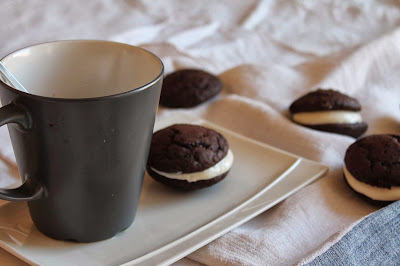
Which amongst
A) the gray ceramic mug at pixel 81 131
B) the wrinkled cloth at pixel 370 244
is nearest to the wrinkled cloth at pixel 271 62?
the wrinkled cloth at pixel 370 244

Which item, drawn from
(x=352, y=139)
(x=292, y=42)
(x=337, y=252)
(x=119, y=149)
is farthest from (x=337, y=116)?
(x=292, y=42)

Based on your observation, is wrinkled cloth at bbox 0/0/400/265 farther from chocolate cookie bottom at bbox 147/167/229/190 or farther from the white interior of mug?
the white interior of mug

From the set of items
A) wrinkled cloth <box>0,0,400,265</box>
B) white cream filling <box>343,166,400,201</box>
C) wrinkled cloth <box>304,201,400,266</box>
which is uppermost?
wrinkled cloth <box>304,201,400,266</box>

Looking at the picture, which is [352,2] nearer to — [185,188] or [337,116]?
[337,116]

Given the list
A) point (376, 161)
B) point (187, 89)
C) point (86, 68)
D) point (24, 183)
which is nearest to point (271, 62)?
point (187, 89)

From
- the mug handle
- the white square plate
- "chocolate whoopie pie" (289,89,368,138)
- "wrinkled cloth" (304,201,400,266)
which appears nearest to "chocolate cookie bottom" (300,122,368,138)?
"chocolate whoopie pie" (289,89,368,138)

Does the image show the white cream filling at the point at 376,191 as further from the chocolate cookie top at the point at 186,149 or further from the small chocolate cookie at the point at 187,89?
the small chocolate cookie at the point at 187,89

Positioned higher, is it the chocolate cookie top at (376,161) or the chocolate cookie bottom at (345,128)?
the chocolate cookie top at (376,161)
